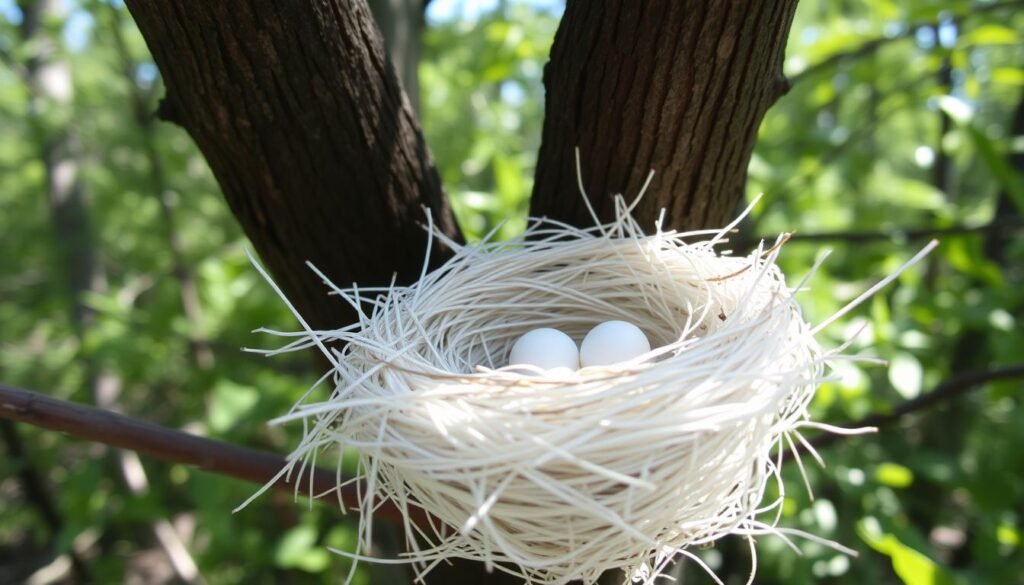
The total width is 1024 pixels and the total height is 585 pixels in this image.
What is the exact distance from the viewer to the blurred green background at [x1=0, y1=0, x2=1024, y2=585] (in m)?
1.33

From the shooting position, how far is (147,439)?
81 centimetres

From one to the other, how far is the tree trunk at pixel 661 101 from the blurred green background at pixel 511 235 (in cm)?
34

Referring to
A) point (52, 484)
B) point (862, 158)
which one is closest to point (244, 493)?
point (862, 158)

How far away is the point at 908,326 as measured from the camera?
1.25 meters

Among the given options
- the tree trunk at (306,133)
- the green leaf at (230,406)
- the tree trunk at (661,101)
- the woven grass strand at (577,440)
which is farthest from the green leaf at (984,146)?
the green leaf at (230,406)

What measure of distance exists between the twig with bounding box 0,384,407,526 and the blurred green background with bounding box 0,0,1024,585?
41 cm

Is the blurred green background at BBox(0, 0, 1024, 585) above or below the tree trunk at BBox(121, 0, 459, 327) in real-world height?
below

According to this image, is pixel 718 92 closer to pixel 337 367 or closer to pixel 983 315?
pixel 337 367

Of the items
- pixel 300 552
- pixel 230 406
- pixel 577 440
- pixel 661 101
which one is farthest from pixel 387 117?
pixel 300 552

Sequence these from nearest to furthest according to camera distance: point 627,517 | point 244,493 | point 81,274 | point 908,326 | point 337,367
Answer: point 627,517 → point 337,367 → point 908,326 → point 244,493 → point 81,274

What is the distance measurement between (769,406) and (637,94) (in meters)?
0.35

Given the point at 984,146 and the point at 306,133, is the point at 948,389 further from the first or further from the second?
the point at 306,133

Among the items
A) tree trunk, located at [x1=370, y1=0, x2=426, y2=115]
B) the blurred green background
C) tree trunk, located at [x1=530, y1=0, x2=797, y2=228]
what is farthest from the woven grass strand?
tree trunk, located at [x1=370, y1=0, x2=426, y2=115]

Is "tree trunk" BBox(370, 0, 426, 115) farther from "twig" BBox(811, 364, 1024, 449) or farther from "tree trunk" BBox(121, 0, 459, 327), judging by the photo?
"twig" BBox(811, 364, 1024, 449)
